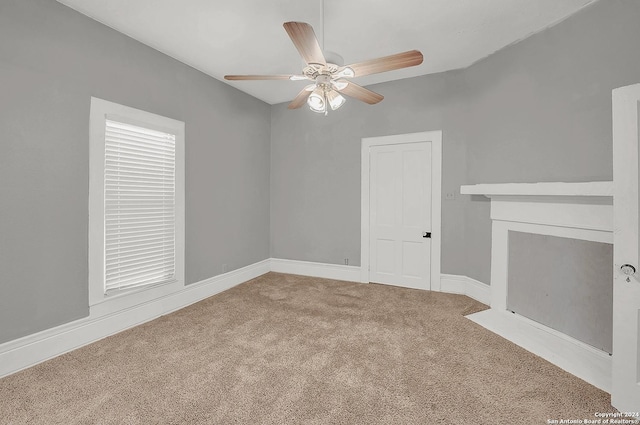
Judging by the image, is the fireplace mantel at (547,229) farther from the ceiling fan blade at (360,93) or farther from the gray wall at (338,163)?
the ceiling fan blade at (360,93)

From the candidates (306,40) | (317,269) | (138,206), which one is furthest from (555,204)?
(138,206)

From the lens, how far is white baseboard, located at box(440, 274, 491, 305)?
3323 millimetres

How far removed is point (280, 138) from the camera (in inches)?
189

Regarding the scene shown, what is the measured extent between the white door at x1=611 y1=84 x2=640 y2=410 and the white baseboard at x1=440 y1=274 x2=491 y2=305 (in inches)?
63.3

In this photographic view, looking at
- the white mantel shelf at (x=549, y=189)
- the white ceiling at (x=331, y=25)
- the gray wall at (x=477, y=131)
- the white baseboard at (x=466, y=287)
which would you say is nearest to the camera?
the white mantel shelf at (x=549, y=189)

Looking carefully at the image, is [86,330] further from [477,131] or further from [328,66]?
[477,131]

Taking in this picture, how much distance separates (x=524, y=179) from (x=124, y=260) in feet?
13.5

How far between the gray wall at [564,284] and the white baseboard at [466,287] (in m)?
0.41

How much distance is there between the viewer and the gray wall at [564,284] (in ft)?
6.96

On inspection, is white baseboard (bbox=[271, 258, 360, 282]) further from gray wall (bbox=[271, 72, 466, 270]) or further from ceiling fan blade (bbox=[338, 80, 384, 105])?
ceiling fan blade (bbox=[338, 80, 384, 105])

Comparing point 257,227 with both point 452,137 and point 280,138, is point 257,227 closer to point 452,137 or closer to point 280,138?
point 280,138

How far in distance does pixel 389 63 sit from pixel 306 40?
598 mm

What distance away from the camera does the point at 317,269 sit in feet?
14.9

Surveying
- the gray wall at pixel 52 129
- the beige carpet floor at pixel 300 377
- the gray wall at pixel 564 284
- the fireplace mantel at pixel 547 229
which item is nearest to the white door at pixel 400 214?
the fireplace mantel at pixel 547 229
